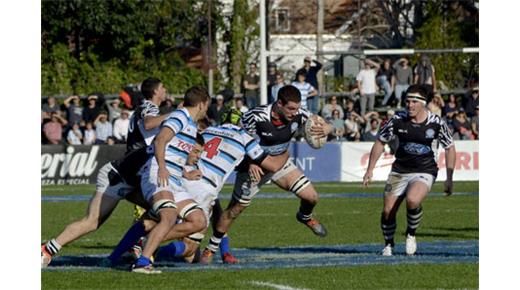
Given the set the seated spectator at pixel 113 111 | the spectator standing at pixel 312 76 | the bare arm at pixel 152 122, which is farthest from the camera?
the seated spectator at pixel 113 111

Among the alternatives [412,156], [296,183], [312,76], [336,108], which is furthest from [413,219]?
[336,108]

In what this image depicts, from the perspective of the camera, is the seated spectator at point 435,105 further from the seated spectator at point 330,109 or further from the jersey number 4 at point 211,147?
the jersey number 4 at point 211,147

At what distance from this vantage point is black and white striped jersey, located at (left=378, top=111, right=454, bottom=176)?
13219 mm

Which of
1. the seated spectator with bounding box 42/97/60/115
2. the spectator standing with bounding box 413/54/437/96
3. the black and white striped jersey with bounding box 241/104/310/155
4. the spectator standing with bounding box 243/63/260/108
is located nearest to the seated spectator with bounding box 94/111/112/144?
the seated spectator with bounding box 42/97/60/115

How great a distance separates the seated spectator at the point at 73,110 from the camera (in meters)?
29.4

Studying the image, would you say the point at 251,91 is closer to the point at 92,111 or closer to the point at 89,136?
the point at 92,111

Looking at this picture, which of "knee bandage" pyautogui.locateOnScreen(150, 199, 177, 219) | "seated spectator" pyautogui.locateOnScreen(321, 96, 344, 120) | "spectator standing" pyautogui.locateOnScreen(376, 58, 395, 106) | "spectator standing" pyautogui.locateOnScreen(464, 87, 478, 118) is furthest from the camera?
"spectator standing" pyautogui.locateOnScreen(376, 58, 395, 106)

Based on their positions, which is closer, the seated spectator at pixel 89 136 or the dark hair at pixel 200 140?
the dark hair at pixel 200 140

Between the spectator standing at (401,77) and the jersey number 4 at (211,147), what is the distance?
60.4 feet

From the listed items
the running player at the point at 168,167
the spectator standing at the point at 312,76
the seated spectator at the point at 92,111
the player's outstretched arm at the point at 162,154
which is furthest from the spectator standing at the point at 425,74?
the player's outstretched arm at the point at 162,154

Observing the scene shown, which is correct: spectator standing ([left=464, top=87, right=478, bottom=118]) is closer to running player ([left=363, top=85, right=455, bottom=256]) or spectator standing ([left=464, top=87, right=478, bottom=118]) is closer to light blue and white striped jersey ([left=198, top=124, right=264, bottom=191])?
running player ([left=363, top=85, right=455, bottom=256])

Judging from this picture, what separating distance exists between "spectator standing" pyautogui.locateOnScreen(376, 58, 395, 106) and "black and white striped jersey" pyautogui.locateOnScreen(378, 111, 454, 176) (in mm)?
17378
